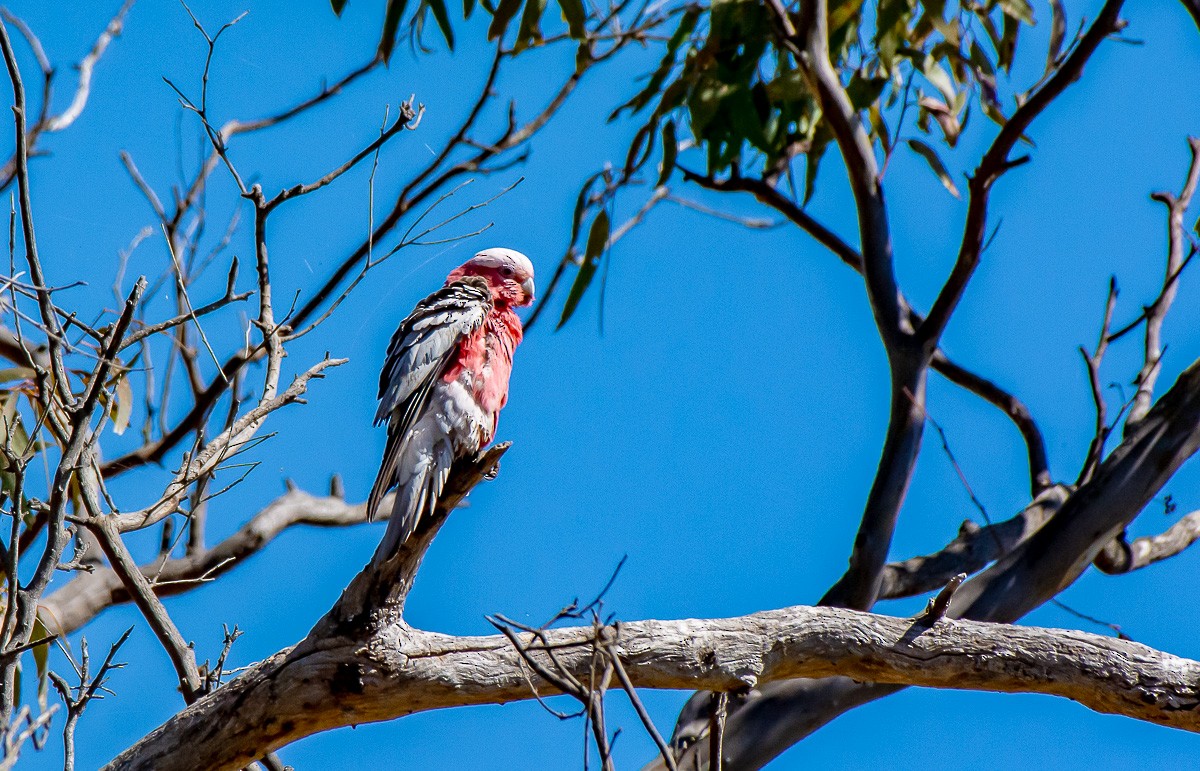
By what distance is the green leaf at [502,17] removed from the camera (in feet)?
11.0

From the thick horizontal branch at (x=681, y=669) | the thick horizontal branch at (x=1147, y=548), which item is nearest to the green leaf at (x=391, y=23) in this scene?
the thick horizontal branch at (x=681, y=669)

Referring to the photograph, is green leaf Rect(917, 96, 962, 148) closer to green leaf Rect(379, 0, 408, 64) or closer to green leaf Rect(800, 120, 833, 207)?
green leaf Rect(800, 120, 833, 207)

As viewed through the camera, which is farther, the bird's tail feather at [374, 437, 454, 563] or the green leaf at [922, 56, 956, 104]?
the green leaf at [922, 56, 956, 104]

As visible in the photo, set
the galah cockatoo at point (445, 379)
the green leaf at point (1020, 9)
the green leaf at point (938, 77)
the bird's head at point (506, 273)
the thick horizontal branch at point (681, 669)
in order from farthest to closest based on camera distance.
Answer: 1. the green leaf at point (938, 77)
2. the green leaf at point (1020, 9)
3. the bird's head at point (506, 273)
4. the galah cockatoo at point (445, 379)
5. the thick horizontal branch at point (681, 669)

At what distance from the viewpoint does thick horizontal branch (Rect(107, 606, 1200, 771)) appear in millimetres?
1956

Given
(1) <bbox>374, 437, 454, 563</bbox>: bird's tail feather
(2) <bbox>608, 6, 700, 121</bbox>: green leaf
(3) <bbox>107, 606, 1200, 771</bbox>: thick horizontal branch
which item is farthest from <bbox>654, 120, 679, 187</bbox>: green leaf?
(3) <bbox>107, 606, 1200, 771</bbox>: thick horizontal branch

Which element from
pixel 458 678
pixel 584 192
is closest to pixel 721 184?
pixel 584 192

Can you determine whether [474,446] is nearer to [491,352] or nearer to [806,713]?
[491,352]

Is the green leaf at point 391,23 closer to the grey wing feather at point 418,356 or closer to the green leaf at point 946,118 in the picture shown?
the grey wing feather at point 418,356

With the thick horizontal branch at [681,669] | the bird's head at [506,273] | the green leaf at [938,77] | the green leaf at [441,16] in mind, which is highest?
the green leaf at [938,77]

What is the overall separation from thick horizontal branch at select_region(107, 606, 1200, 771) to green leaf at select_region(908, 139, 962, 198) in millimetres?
1831

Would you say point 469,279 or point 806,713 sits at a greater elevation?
point 469,279

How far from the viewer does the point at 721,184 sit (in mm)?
3307

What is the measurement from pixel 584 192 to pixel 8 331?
178 cm
